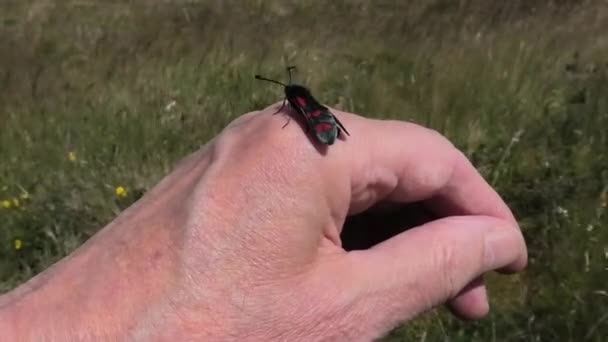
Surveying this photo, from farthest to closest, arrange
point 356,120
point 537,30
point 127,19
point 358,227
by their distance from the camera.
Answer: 1. point 127,19
2. point 537,30
3. point 358,227
4. point 356,120

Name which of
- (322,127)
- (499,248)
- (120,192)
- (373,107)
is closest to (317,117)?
(322,127)

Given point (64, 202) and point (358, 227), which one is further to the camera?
point (64, 202)

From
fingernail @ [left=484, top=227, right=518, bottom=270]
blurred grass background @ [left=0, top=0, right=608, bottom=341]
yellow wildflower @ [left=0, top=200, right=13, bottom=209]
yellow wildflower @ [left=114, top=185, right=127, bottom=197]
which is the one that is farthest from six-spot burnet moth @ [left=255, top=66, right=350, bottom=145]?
yellow wildflower @ [left=0, top=200, right=13, bottom=209]

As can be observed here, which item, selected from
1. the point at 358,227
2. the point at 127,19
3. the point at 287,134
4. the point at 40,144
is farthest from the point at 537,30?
the point at 287,134

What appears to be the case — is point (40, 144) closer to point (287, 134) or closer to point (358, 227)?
point (358, 227)

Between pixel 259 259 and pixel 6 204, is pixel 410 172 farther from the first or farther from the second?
pixel 6 204
